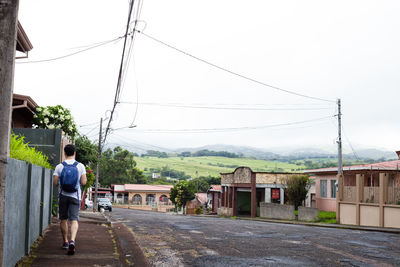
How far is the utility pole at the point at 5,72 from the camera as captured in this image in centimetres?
503

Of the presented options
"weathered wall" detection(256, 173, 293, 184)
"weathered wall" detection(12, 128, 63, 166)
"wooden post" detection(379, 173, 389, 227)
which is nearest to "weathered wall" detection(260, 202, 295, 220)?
"weathered wall" detection(256, 173, 293, 184)

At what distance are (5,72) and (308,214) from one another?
28913mm

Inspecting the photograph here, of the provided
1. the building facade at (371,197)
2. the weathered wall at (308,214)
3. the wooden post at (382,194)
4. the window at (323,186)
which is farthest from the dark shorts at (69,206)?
the window at (323,186)

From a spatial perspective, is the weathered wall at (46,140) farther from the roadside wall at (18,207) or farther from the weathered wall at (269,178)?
the weathered wall at (269,178)

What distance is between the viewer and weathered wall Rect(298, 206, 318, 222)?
102 feet

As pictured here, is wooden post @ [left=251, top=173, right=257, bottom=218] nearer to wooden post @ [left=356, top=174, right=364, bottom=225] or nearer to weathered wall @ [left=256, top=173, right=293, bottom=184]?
weathered wall @ [left=256, top=173, right=293, bottom=184]

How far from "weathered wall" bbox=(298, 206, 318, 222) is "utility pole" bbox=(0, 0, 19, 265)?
1120 inches

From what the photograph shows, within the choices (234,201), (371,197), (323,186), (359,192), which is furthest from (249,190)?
(371,197)

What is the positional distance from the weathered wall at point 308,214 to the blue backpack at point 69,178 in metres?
26.0

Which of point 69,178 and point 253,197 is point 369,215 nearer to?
point 253,197

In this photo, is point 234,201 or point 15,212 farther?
point 234,201

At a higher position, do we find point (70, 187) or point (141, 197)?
point (70, 187)

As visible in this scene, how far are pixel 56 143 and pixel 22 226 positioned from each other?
9.19 metres

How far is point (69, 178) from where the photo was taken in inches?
299
